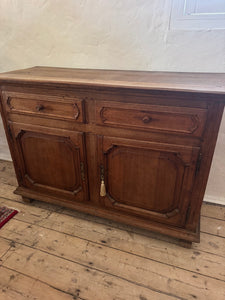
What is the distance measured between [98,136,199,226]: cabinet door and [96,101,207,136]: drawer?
0.09 metres

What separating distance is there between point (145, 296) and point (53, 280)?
1.58 feet

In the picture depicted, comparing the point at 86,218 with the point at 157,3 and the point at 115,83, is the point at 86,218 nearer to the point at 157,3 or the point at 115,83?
the point at 115,83

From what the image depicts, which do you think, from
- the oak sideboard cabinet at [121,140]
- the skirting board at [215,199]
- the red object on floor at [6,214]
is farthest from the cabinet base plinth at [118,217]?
the skirting board at [215,199]

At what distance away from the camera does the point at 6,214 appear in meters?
1.55

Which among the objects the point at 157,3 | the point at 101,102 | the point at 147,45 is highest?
the point at 157,3

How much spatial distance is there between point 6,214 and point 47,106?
0.89 m

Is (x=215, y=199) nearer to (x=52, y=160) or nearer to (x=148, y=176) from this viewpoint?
(x=148, y=176)

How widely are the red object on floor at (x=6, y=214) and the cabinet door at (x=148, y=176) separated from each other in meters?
0.72

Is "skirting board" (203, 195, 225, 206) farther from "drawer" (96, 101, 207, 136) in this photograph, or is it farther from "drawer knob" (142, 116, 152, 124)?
"drawer knob" (142, 116, 152, 124)

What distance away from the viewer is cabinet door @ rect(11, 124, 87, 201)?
1.27 meters

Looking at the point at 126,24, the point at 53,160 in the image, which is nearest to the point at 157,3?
the point at 126,24

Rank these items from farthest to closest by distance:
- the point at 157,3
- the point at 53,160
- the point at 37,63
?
the point at 37,63
the point at 53,160
the point at 157,3

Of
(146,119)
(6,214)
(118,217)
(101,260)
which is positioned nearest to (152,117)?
(146,119)

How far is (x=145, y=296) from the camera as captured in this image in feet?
3.48
